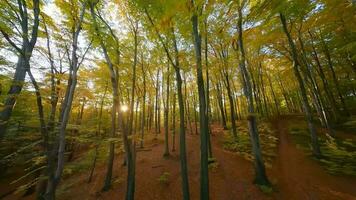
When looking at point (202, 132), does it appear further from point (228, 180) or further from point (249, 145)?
point (249, 145)

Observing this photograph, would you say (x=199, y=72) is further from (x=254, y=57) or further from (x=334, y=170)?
(x=254, y=57)

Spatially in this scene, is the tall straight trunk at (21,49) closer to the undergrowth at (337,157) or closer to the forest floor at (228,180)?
the forest floor at (228,180)

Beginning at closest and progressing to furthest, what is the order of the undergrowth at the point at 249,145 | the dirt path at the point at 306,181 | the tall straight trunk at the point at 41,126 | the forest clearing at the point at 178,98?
the tall straight trunk at the point at 41,126 → the forest clearing at the point at 178,98 → the dirt path at the point at 306,181 → the undergrowth at the point at 249,145

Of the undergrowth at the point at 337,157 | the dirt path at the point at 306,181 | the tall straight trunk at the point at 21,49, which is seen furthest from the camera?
the undergrowth at the point at 337,157

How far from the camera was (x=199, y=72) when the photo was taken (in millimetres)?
6379

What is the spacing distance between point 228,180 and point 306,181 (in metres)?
3.14

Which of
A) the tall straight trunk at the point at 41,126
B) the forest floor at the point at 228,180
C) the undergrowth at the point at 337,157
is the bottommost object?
the forest floor at the point at 228,180

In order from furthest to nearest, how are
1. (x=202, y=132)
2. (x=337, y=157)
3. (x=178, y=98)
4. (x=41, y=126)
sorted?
(x=337, y=157) < (x=178, y=98) < (x=202, y=132) < (x=41, y=126)

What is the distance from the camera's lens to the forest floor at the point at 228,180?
Result: 6.52 m

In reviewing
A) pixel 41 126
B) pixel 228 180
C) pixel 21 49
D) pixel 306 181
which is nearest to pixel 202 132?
pixel 228 180

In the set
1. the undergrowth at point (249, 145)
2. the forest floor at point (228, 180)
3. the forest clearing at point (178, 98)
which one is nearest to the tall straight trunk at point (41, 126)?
the forest clearing at point (178, 98)

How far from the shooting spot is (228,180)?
795 cm

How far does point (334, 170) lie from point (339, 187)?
1314mm

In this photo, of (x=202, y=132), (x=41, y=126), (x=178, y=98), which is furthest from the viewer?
(x=178, y=98)
